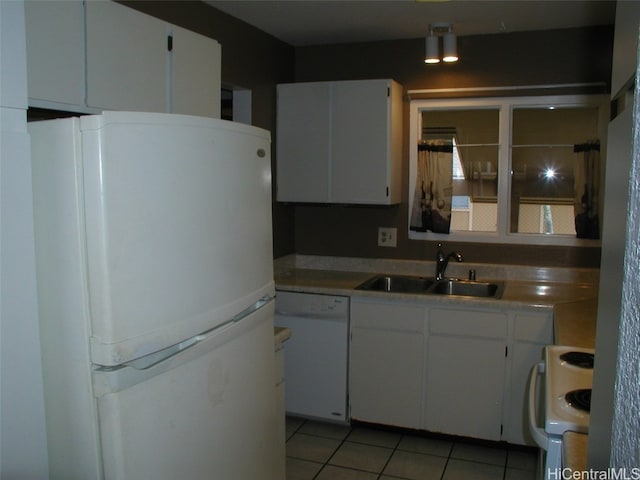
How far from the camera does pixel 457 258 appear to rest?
3580 millimetres

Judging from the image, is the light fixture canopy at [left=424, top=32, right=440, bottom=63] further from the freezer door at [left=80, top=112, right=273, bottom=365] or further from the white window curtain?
the freezer door at [left=80, top=112, right=273, bottom=365]

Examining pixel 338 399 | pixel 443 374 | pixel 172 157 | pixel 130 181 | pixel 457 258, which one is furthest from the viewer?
pixel 457 258

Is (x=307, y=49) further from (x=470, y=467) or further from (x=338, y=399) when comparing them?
(x=470, y=467)

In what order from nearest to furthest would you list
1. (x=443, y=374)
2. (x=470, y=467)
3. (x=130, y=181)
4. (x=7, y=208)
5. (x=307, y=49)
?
(x=7, y=208) → (x=130, y=181) → (x=470, y=467) → (x=443, y=374) → (x=307, y=49)

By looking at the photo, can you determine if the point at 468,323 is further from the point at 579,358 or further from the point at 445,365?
the point at 579,358

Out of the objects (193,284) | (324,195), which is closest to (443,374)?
(324,195)

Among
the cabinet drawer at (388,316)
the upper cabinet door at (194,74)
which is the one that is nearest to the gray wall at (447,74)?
the cabinet drawer at (388,316)

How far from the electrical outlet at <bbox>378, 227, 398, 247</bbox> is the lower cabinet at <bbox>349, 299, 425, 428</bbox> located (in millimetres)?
730

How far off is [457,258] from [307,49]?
5.79 ft

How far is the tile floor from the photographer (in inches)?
112

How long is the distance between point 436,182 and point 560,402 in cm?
231

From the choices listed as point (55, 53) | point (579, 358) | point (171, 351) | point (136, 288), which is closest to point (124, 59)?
point (55, 53)

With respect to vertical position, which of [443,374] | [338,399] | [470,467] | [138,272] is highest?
[138,272]

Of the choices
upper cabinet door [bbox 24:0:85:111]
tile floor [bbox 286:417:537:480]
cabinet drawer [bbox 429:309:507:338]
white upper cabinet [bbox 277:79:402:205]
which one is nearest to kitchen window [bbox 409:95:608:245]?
white upper cabinet [bbox 277:79:402:205]
